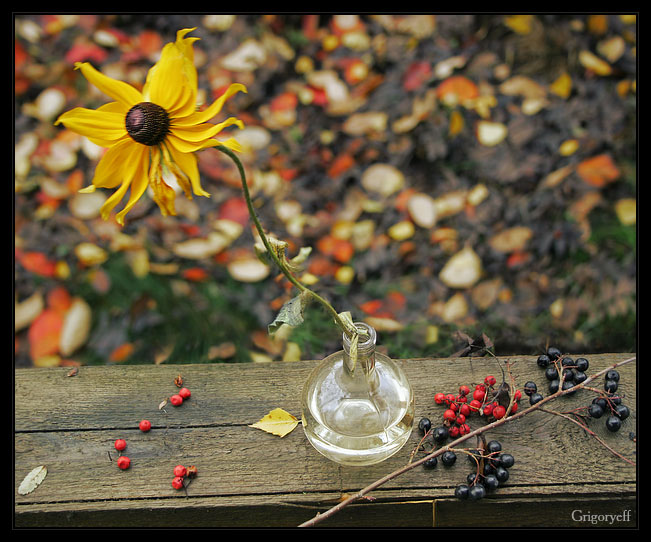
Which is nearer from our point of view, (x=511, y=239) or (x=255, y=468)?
(x=255, y=468)

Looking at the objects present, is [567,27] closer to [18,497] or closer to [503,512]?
[503,512]

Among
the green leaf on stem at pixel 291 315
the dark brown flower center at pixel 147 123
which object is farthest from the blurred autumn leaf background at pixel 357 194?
the dark brown flower center at pixel 147 123

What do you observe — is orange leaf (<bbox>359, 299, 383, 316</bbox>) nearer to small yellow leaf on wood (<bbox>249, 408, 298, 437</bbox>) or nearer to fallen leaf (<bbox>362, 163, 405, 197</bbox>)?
fallen leaf (<bbox>362, 163, 405, 197</bbox>)

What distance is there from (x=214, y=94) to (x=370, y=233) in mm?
615

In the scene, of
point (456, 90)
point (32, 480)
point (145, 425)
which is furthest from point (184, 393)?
point (456, 90)

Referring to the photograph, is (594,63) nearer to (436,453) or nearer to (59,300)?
(436,453)

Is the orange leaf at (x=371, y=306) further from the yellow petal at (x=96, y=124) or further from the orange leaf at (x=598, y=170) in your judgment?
the yellow petal at (x=96, y=124)

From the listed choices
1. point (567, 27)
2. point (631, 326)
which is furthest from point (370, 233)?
point (567, 27)

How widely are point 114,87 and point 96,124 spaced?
40 mm

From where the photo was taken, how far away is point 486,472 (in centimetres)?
78

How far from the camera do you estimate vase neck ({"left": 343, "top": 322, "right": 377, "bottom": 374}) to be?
2.24 feet

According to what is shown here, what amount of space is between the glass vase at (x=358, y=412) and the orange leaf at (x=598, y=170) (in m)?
0.92

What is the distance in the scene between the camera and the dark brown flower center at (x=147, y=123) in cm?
57

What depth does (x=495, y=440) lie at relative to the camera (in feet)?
2.72
